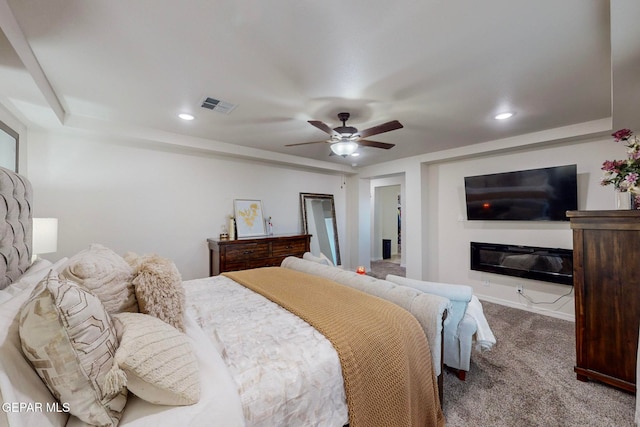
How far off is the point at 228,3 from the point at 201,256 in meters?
3.42

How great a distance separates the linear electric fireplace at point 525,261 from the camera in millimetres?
3361

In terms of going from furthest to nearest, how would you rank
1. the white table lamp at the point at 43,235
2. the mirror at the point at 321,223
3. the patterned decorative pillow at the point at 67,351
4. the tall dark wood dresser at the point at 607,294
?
1. the mirror at the point at 321,223
2. the white table lamp at the point at 43,235
3. the tall dark wood dresser at the point at 607,294
4. the patterned decorative pillow at the point at 67,351

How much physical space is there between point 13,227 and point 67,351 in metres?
1.11

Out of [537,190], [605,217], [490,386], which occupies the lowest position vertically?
[490,386]

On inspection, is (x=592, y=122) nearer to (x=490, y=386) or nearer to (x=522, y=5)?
(x=522, y=5)

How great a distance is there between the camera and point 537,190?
3531 mm

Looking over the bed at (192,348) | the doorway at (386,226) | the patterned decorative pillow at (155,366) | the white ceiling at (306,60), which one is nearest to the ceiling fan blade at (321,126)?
the white ceiling at (306,60)

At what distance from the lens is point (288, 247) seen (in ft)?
14.6

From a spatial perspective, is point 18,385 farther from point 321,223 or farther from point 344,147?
point 321,223

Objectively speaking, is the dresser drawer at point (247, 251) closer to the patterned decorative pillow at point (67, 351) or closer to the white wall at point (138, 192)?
the white wall at point (138, 192)

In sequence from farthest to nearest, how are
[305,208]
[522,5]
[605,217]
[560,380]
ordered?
[305,208], [560,380], [605,217], [522,5]

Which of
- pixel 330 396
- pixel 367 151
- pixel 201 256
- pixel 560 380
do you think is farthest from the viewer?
A: pixel 367 151

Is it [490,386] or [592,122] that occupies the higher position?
[592,122]

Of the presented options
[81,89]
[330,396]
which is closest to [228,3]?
[81,89]
